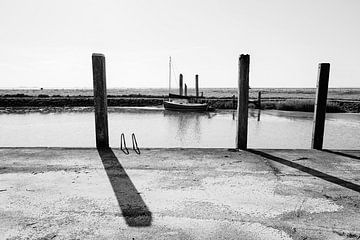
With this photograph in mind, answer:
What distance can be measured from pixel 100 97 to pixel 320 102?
5.34 metres

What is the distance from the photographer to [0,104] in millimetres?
38969

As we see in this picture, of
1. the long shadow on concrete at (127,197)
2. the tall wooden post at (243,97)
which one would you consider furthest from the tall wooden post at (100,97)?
the tall wooden post at (243,97)

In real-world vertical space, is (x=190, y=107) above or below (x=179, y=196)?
below

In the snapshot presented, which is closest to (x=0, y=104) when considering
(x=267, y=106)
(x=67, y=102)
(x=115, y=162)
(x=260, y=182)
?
(x=67, y=102)

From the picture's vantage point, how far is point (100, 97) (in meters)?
6.54

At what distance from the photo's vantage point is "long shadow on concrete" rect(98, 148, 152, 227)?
3.10 meters

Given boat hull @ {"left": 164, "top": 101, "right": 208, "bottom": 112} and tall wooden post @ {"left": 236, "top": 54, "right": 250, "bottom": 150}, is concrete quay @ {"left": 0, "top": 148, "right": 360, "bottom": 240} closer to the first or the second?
tall wooden post @ {"left": 236, "top": 54, "right": 250, "bottom": 150}

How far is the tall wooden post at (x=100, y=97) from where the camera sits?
643 cm

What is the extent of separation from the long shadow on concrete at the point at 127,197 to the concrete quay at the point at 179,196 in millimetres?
12

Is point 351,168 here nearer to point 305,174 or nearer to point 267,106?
point 305,174

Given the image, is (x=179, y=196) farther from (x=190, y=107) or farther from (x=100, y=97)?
(x=190, y=107)

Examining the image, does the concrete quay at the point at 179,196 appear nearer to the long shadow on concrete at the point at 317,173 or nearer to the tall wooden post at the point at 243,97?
the long shadow on concrete at the point at 317,173

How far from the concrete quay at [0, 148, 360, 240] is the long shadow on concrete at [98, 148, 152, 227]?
0.5 inches

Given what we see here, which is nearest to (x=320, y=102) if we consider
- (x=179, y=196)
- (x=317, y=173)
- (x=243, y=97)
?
(x=243, y=97)
